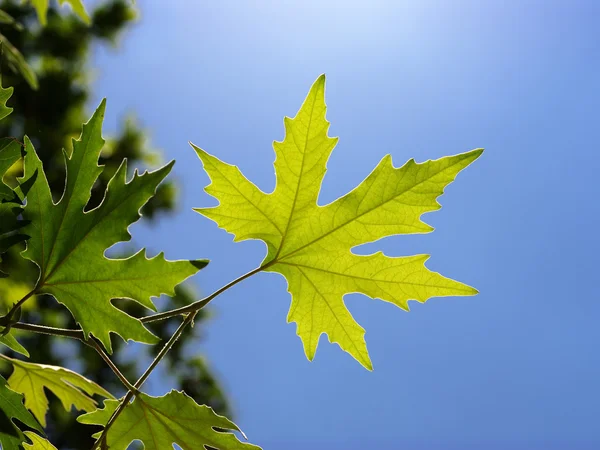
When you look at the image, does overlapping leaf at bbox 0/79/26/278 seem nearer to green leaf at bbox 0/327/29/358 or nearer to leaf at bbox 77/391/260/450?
green leaf at bbox 0/327/29/358

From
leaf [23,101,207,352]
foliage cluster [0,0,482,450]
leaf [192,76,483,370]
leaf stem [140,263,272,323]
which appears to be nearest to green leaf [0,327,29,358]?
foliage cluster [0,0,482,450]

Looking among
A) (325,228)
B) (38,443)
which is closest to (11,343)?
(38,443)

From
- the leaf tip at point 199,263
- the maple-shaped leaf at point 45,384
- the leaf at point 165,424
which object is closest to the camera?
the leaf tip at point 199,263

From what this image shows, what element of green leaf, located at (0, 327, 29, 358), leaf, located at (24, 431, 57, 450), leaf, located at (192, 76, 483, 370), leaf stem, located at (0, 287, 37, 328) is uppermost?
leaf, located at (192, 76, 483, 370)

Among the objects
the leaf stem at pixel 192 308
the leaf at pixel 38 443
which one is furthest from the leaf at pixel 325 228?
the leaf at pixel 38 443

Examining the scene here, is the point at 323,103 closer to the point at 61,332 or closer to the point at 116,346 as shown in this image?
the point at 61,332

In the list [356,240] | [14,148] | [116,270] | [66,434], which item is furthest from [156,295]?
[66,434]

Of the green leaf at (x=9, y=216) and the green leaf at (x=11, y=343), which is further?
the green leaf at (x=11, y=343)

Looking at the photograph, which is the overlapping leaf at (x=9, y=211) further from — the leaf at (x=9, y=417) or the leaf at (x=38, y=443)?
the leaf at (x=38, y=443)
